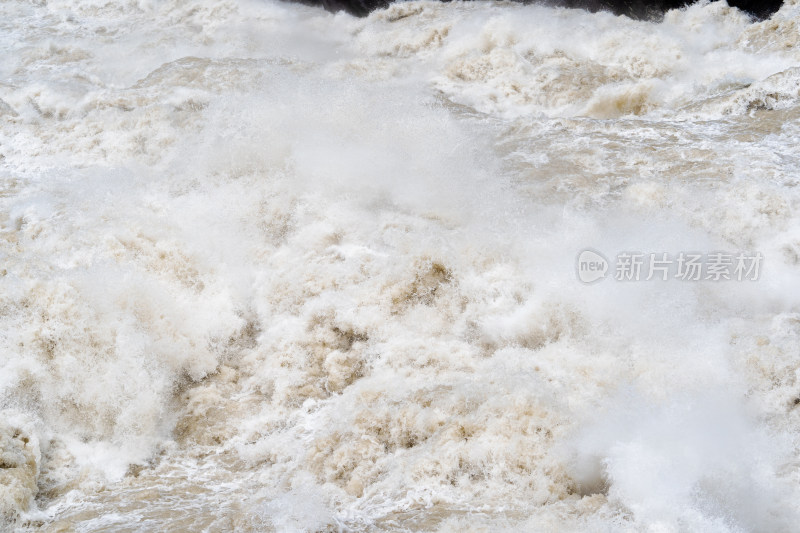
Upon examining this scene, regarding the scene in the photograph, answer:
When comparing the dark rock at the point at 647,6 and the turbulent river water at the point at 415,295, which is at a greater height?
the dark rock at the point at 647,6

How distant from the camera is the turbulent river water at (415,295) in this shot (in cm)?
294

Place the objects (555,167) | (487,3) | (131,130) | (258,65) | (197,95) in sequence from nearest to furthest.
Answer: (555,167)
(131,130)
(197,95)
(258,65)
(487,3)

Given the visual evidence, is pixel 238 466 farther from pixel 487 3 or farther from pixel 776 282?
pixel 487 3

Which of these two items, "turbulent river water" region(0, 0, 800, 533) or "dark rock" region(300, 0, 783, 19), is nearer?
"turbulent river water" region(0, 0, 800, 533)

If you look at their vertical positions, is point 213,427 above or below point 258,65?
below

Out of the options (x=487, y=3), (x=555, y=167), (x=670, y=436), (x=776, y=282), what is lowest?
(x=670, y=436)

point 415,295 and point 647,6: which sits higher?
point 647,6

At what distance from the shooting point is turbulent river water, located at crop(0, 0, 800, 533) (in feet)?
9.65

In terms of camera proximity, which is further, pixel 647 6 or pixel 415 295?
pixel 647 6

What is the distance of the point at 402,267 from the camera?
4684 mm

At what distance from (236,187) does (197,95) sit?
240 centimetres

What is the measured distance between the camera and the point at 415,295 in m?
4.51

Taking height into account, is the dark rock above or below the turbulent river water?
above

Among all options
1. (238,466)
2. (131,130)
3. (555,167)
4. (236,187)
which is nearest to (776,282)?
(555,167)
